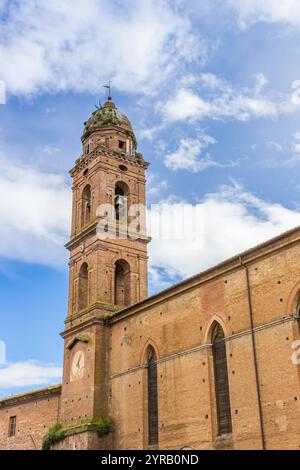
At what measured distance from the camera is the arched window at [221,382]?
2038 centimetres

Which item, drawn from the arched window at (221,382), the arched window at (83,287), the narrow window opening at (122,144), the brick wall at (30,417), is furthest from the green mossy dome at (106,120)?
the arched window at (221,382)

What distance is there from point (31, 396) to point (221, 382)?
16927mm

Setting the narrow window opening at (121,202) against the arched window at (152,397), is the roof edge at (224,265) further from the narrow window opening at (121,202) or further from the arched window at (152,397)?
the narrow window opening at (121,202)

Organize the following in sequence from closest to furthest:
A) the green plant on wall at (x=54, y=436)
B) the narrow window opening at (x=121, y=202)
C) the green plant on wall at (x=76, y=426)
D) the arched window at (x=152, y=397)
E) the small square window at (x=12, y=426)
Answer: the arched window at (x=152, y=397) < the green plant on wall at (x=76, y=426) < the green plant on wall at (x=54, y=436) < the narrow window opening at (x=121, y=202) < the small square window at (x=12, y=426)

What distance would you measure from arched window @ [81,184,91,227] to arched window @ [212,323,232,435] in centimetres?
1350

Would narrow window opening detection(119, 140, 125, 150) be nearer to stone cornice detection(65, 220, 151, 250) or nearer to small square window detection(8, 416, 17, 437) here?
stone cornice detection(65, 220, 151, 250)

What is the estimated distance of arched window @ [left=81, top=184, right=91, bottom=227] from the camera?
33.1 m

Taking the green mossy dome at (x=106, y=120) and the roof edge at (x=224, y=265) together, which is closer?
the roof edge at (x=224, y=265)

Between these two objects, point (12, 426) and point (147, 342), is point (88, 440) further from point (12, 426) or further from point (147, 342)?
point (12, 426)

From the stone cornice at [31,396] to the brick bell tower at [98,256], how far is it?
12.1 feet

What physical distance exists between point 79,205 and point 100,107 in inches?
289

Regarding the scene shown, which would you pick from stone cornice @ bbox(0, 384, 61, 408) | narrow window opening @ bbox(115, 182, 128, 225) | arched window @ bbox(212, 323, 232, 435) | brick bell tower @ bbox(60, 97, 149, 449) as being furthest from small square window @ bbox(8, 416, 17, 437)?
arched window @ bbox(212, 323, 232, 435)
